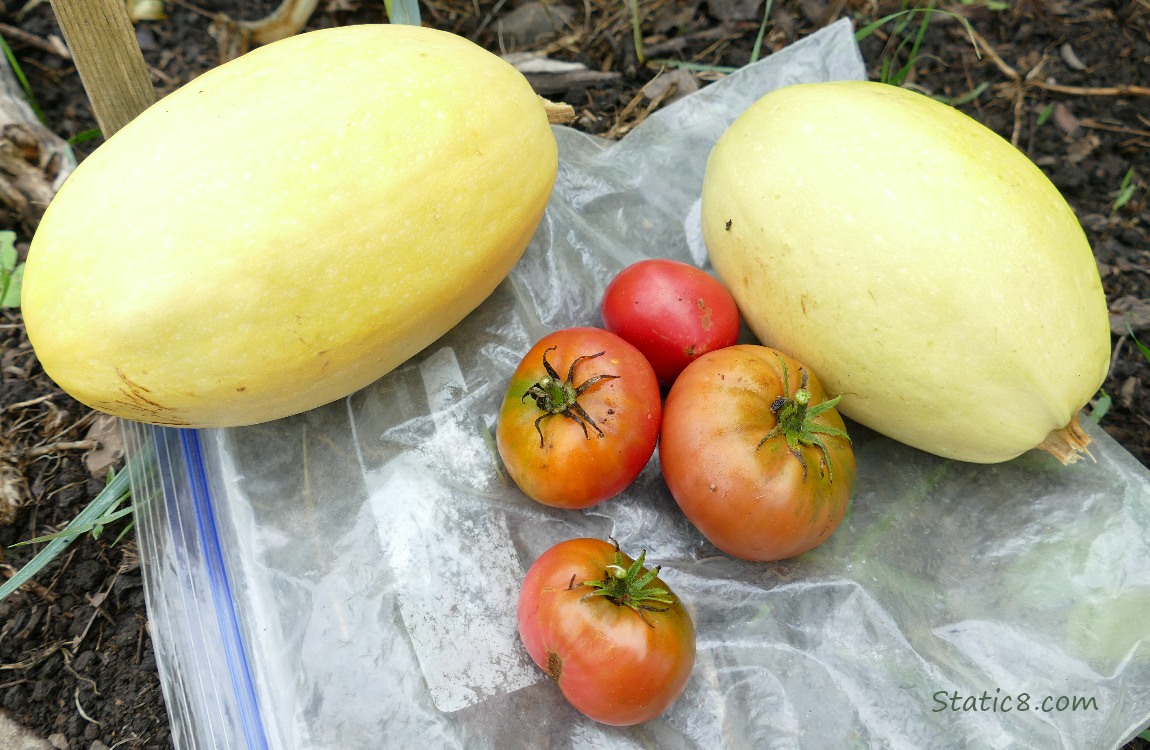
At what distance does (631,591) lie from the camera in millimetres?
1241

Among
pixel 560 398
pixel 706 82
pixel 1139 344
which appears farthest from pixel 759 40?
pixel 560 398

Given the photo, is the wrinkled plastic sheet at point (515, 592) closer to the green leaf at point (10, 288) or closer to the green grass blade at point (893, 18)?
the green leaf at point (10, 288)

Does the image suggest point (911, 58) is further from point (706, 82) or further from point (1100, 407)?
point (1100, 407)

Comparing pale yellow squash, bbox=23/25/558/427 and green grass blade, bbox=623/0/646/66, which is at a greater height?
pale yellow squash, bbox=23/25/558/427

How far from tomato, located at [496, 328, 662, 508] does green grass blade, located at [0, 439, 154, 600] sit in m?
0.68

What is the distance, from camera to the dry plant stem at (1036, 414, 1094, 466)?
4.84 ft

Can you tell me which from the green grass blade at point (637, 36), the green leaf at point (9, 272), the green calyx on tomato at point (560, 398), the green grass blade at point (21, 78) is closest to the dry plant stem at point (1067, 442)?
the green calyx on tomato at point (560, 398)

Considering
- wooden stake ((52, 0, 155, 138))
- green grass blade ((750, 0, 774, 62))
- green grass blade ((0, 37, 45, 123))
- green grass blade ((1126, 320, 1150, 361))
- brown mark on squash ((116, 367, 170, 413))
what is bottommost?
green grass blade ((1126, 320, 1150, 361))

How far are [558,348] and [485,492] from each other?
31cm

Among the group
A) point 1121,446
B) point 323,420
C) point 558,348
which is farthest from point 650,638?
point 1121,446

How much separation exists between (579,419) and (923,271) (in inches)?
23.7

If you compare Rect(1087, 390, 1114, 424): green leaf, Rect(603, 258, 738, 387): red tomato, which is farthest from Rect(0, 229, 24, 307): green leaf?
Rect(1087, 390, 1114, 424): green leaf

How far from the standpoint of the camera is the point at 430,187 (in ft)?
4.31

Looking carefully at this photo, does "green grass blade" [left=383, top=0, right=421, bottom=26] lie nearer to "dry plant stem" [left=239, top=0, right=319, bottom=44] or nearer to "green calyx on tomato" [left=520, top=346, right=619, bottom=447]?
"dry plant stem" [left=239, top=0, right=319, bottom=44]
